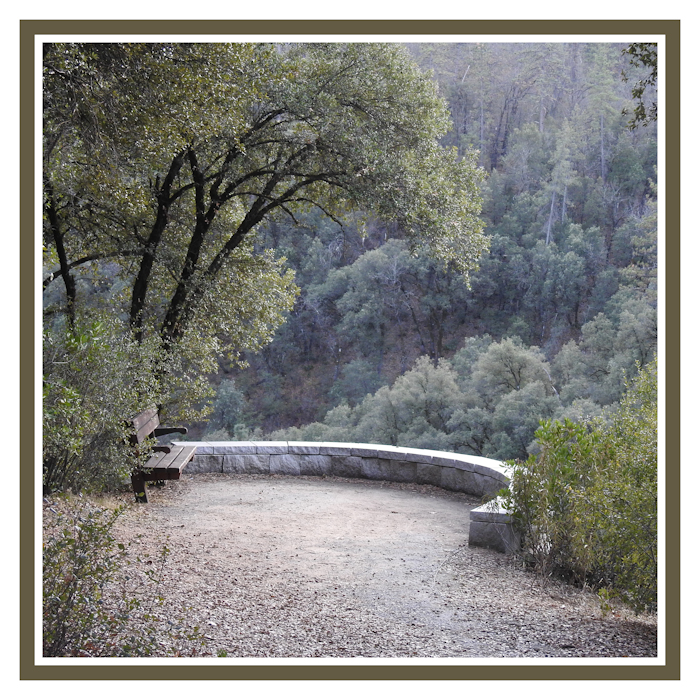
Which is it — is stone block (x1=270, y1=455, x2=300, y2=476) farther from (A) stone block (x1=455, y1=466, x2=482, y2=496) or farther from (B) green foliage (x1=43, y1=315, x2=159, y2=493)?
(B) green foliage (x1=43, y1=315, x2=159, y2=493)

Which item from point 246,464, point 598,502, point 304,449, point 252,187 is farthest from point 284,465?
point 598,502

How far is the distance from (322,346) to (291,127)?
79.6ft

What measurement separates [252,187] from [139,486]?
4.07m

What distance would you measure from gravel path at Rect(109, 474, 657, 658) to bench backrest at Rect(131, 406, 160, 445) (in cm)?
62

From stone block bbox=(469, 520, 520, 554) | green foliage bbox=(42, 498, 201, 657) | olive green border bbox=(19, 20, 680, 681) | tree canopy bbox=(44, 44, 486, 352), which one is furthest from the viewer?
tree canopy bbox=(44, 44, 486, 352)

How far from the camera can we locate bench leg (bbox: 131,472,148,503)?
18.8ft

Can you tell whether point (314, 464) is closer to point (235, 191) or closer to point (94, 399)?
point (94, 399)

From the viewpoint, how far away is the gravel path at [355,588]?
9.77ft

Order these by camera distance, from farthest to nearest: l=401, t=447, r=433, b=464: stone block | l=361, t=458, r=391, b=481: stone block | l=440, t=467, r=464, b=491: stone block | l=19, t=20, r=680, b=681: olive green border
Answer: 1. l=361, t=458, r=391, b=481: stone block
2. l=401, t=447, r=433, b=464: stone block
3. l=440, t=467, r=464, b=491: stone block
4. l=19, t=20, r=680, b=681: olive green border

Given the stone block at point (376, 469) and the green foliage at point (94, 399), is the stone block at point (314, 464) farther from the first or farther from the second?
the green foliage at point (94, 399)

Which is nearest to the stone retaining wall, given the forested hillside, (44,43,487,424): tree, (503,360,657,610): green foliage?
(44,43,487,424): tree

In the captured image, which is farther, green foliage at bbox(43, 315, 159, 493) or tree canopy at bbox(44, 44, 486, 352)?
tree canopy at bbox(44, 44, 486, 352)

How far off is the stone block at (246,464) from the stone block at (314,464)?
397 mm
